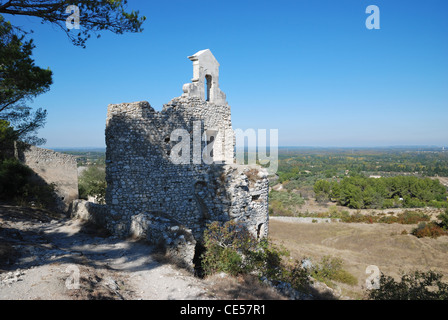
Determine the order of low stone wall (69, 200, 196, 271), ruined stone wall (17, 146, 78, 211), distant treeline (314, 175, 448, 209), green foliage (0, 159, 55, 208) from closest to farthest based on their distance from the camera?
low stone wall (69, 200, 196, 271), green foliage (0, 159, 55, 208), ruined stone wall (17, 146, 78, 211), distant treeline (314, 175, 448, 209)

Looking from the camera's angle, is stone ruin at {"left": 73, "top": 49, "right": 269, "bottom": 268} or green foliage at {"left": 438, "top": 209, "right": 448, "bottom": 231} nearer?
stone ruin at {"left": 73, "top": 49, "right": 269, "bottom": 268}

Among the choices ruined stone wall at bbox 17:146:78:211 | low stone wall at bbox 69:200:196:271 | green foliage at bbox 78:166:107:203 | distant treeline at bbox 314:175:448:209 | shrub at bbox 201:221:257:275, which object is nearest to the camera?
shrub at bbox 201:221:257:275

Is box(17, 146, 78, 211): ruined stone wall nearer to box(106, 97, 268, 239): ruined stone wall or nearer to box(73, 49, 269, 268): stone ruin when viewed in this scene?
box(73, 49, 269, 268): stone ruin

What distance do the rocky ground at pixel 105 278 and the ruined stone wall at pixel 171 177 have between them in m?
1.39

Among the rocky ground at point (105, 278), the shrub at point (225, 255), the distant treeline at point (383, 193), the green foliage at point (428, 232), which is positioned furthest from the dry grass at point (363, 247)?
the distant treeline at point (383, 193)

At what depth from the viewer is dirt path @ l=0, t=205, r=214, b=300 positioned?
13.6 ft

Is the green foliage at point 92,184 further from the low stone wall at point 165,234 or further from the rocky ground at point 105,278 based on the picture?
the rocky ground at point 105,278

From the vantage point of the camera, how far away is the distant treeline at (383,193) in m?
48.0

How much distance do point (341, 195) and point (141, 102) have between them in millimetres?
49488

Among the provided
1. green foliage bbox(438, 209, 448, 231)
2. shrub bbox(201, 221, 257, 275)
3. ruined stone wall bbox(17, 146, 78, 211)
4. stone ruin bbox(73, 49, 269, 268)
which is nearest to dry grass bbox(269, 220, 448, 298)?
green foliage bbox(438, 209, 448, 231)
